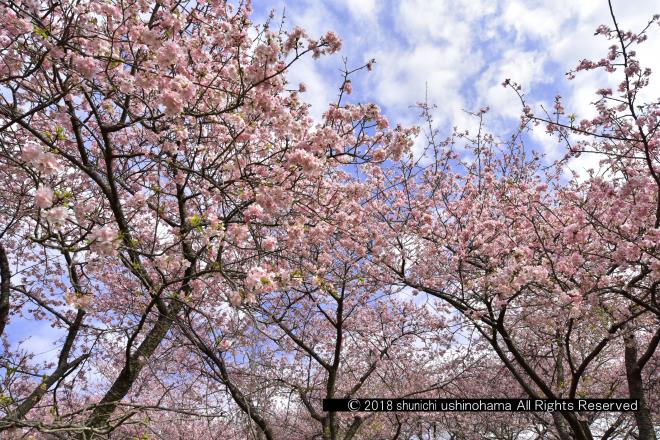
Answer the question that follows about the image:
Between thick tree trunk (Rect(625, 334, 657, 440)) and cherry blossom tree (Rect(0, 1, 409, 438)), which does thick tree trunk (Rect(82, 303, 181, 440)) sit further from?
thick tree trunk (Rect(625, 334, 657, 440))

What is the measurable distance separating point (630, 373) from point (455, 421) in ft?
26.2

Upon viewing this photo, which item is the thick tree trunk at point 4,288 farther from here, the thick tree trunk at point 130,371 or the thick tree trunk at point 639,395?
the thick tree trunk at point 639,395

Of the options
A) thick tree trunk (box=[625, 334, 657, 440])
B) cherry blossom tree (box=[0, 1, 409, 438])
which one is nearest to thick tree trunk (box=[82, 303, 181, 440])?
cherry blossom tree (box=[0, 1, 409, 438])

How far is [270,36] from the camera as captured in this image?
412 cm

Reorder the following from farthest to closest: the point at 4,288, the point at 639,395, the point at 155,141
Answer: the point at 639,395
the point at 4,288
the point at 155,141

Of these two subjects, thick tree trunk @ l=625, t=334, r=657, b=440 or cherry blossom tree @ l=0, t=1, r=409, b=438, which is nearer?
cherry blossom tree @ l=0, t=1, r=409, b=438

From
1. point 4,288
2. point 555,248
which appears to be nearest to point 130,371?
point 4,288

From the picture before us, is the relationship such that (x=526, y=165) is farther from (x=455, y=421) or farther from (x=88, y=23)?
(x=88, y=23)

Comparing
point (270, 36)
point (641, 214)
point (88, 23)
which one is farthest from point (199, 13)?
point (641, 214)

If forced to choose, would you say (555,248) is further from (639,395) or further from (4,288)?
(4,288)

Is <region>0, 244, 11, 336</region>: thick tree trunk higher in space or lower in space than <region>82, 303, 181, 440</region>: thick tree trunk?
higher

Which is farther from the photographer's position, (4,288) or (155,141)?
(4,288)

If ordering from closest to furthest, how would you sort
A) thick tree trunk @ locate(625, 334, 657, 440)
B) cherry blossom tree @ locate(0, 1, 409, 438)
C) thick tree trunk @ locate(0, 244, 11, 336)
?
cherry blossom tree @ locate(0, 1, 409, 438)
thick tree trunk @ locate(0, 244, 11, 336)
thick tree trunk @ locate(625, 334, 657, 440)

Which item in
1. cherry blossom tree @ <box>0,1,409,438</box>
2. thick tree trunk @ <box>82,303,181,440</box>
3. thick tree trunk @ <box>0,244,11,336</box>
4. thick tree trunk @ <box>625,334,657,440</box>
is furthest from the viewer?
thick tree trunk @ <box>625,334,657,440</box>
